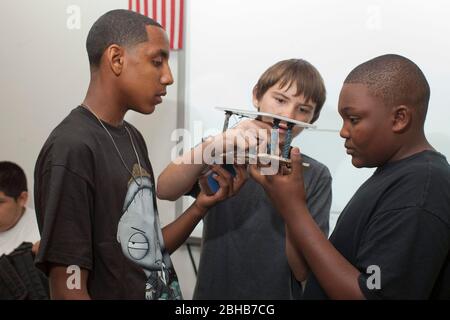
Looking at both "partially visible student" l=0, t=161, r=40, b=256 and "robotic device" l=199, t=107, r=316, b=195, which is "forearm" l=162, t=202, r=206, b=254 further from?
"partially visible student" l=0, t=161, r=40, b=256

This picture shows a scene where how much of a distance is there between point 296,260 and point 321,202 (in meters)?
0.20

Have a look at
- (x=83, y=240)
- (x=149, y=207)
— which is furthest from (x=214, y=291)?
(x=83, y=240)

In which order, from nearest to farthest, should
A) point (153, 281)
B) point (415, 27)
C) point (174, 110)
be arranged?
Result: point (153, 281) → point (415, 27) → point (174, 110)

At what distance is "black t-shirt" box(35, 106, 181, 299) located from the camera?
0.94 m

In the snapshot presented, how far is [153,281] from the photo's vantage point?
109 cm

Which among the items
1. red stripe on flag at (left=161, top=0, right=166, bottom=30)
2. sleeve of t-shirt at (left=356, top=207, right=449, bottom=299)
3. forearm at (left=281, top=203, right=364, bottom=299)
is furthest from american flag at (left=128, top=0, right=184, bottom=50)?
sleeve of t-shirt at (left=356, top=207, right=449, bottom=299)

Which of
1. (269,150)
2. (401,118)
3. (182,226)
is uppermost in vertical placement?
(401,118)

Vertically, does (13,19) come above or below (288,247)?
above

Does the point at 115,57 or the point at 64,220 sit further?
the point at 115,57

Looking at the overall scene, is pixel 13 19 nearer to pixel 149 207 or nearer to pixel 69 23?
pixel 69 23

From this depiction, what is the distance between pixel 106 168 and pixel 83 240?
144 millimetres

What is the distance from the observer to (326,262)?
93cm

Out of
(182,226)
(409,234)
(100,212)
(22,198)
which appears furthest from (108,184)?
(22,198)

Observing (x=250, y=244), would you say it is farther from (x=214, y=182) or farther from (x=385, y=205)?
(x=385, y=205)
